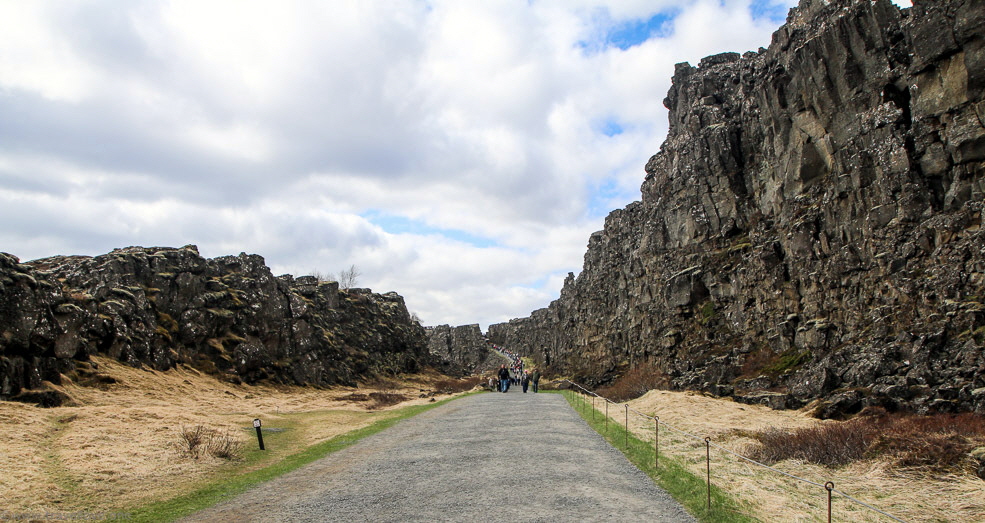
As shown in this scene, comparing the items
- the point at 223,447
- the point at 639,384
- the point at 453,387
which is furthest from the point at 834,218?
the point at 453,387

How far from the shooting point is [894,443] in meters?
15.4

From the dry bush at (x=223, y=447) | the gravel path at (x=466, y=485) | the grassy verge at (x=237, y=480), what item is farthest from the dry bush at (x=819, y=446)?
the dry bush at (x=223, y=447)

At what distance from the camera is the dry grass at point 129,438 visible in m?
13.3

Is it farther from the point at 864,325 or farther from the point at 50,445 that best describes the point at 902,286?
the point at 50,445

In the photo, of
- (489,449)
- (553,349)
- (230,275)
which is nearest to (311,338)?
(230,275)

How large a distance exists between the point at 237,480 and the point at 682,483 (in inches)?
473

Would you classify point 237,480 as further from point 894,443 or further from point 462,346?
point 462,346

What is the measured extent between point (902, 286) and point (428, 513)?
92.5ft

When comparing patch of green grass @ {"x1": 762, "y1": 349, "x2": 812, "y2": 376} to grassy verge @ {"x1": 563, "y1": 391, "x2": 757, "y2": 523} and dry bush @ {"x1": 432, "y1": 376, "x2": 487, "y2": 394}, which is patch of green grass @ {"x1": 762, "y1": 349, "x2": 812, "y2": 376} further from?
dry bush @ {"x1": 432, "y1": 376, "x2": 487, "y2": 394}

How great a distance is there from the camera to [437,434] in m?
22.3

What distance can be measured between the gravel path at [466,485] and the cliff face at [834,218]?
1489cm

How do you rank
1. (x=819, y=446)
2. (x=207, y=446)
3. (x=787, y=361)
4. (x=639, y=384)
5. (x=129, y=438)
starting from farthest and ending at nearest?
(x=639, y=384) < (x=787, y=361) < (x=129, y=438) < (x=207, y=446) < (x=819, y=446)

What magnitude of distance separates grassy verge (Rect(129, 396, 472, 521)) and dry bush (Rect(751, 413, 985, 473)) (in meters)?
14.8

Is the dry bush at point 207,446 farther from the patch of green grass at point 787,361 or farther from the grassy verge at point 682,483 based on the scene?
the patch of green grass at point 787,361
